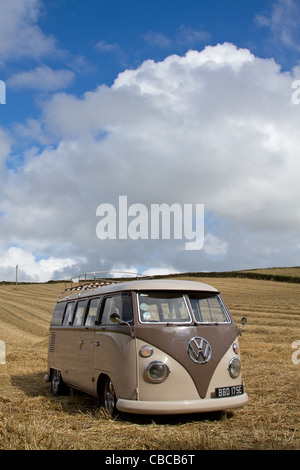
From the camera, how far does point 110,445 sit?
625 centimetres

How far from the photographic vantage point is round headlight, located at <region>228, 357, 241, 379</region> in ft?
26.1

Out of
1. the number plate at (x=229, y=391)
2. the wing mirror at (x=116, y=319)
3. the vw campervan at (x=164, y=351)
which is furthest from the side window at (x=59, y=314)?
the number plate at (x=229, y=391)

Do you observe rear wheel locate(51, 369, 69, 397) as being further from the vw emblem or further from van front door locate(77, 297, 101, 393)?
the vw emblem

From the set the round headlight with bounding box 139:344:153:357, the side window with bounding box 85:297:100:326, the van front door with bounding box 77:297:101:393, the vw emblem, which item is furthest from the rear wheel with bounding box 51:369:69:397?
the vw emblem

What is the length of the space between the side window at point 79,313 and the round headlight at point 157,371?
3.11 m

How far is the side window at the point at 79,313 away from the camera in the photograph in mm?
10375

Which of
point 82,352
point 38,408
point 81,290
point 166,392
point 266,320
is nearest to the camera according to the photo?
point 166,392

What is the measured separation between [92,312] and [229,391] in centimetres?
316

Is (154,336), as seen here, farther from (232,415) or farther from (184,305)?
(232,415)

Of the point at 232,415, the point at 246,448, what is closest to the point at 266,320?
the point at 232,415

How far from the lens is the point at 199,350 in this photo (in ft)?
25.5

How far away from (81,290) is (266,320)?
15585 millimetres

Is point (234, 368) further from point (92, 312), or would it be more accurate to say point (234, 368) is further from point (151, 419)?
point (92, 312)

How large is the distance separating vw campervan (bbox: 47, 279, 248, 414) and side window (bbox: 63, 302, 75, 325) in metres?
2.08
